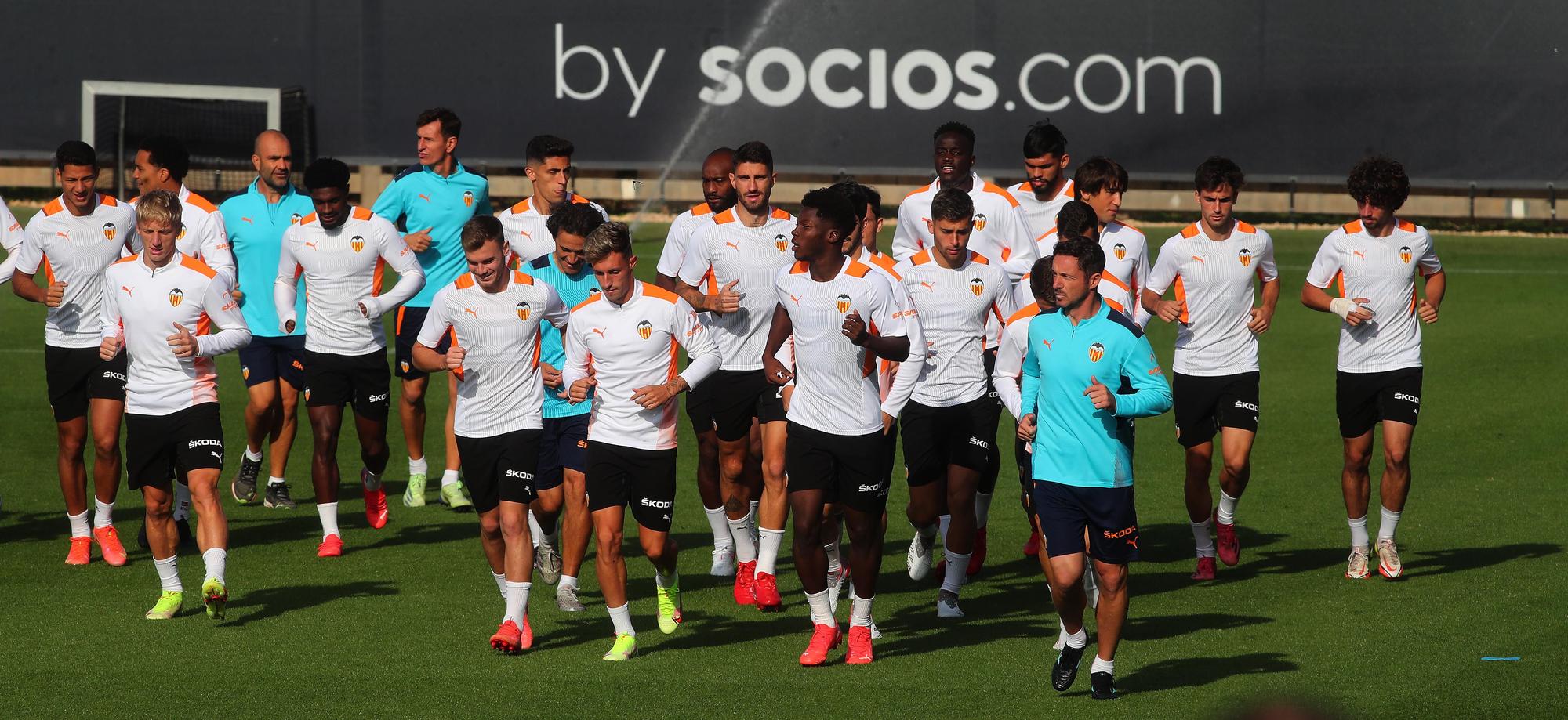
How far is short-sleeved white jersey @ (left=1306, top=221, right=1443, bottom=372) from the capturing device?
33.6 ft

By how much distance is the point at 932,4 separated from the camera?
26.4 meters

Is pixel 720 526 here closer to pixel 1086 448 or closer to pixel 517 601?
pixel 517 601

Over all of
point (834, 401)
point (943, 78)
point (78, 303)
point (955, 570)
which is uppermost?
point (943, 78)

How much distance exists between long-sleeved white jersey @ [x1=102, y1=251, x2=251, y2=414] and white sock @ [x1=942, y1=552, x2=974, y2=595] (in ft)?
13.0

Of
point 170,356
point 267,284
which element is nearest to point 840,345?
point 170,356

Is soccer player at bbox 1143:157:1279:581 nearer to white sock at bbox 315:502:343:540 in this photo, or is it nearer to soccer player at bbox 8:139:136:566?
white sock at bbox 315:502:343:540

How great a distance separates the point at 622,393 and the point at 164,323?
2486 mm

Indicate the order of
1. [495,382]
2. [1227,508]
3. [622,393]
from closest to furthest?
[622,393] < [495,382] < [1227,508]

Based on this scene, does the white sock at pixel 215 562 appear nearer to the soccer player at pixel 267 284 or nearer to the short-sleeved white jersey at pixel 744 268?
the soccer player at pixel 267 284

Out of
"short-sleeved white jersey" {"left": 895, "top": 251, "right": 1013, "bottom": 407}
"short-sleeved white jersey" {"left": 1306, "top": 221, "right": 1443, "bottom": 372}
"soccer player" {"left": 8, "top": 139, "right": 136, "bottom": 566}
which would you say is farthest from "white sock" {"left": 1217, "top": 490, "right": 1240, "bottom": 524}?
"soccer player" {"left": 8, "top": 139, "right": 136, "bottom": 566}

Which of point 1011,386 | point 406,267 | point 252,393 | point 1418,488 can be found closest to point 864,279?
point 1011,386

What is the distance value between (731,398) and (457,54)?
17273 mm

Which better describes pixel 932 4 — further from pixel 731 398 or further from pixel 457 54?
pixel 731 398

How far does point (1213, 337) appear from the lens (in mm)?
10430
